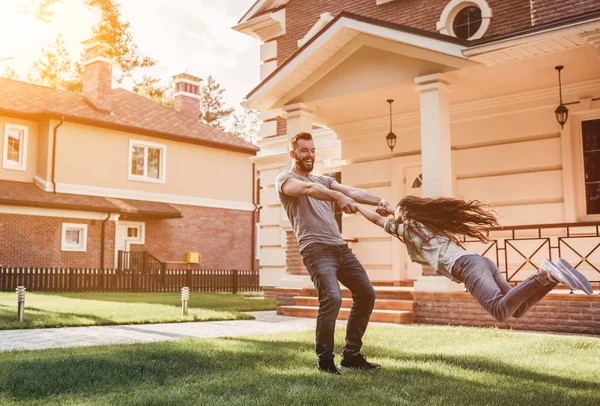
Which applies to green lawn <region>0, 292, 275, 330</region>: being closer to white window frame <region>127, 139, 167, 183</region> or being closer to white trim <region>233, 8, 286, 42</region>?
white trim <region>233, 8, 286, 42</region>

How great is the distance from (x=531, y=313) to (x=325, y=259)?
5.72 metres

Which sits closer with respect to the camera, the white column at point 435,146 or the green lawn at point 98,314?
the green lawn at point 98,314

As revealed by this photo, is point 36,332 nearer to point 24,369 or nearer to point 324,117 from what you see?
point 24,369

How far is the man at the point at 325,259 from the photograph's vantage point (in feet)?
18.6

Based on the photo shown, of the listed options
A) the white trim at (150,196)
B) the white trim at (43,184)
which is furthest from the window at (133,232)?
the white trim at (43,184)

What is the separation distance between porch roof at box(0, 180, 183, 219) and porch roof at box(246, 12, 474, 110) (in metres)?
13.1

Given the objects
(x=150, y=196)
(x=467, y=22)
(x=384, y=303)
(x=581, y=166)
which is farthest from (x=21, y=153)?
(x=581, y=166)

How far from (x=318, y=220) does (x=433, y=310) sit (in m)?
5.70

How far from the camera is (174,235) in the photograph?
28.5 meters

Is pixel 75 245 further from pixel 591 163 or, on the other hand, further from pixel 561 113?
pixel 591 163

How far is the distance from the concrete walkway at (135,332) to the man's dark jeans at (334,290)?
324cm

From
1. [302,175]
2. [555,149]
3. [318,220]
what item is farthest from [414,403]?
[555,149]

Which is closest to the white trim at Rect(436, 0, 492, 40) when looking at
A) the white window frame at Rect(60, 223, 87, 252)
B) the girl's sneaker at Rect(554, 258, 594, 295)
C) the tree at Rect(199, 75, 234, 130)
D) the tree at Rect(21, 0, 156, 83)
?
the girl's sneaker at Rect(554, 258, 594, 295)

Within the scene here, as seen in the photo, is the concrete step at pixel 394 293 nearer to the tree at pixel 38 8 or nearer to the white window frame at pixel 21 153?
the tree at pixel 38 8
